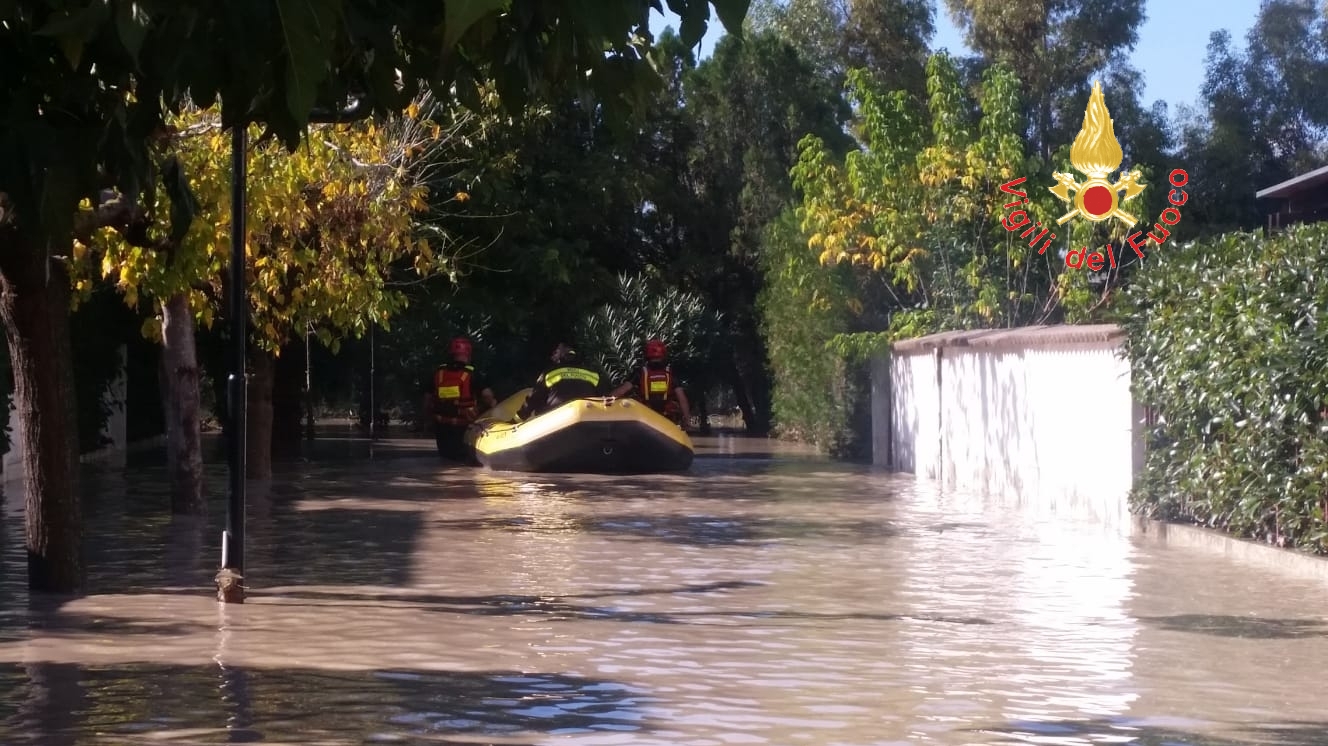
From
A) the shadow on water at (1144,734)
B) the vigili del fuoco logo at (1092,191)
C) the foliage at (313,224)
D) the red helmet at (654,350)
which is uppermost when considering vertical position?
the vigili del fuoco logo at (1092,191)

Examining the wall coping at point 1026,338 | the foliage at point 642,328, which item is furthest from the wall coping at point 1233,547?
the foliage at point 642,328

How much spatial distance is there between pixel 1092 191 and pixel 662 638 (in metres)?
19.3

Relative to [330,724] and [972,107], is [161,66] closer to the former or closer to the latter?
[330,724]

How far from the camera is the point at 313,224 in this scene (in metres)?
20.1

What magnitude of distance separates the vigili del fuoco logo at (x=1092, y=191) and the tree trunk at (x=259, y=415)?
11200 millimetres

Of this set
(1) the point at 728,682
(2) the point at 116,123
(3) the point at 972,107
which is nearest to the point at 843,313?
(3) the point at 972,107

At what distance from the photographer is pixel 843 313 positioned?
107 ft

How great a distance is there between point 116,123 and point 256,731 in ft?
10.4

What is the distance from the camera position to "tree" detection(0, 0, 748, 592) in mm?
4668

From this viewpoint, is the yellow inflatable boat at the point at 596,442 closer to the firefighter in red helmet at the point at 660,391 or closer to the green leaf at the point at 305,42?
the firefighter in red helmet at the point at 660,391

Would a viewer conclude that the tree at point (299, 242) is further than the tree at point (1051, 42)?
No

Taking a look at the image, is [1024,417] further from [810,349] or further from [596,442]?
[810,349]

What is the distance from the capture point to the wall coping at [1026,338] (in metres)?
18.1

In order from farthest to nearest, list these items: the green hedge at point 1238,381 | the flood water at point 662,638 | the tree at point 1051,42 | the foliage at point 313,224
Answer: the tree at point 1051,42, the foliage at point 313,224, the green hedge at point 1238,381, the flood water at point 662,638
